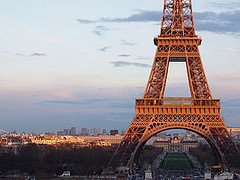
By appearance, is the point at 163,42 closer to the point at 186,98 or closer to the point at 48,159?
the point at 186,98

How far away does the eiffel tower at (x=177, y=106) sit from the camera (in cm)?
5516

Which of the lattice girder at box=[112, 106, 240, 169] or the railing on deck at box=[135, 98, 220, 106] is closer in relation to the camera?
the lattice girder at box=[112, 106, 240, 169]

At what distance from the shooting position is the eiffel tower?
2172 inches

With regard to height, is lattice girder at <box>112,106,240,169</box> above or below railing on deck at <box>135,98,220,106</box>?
below

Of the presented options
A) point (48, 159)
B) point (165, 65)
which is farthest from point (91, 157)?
point (165, 65)

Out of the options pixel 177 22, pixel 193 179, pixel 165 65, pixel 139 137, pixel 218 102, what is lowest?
pixel 193 179

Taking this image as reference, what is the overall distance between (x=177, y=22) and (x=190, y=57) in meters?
4.76

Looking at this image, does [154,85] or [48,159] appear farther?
[48,159]

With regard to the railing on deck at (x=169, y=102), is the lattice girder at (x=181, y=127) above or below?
below

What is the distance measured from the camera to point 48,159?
6625 centimetres

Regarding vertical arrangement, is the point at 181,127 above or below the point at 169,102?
below

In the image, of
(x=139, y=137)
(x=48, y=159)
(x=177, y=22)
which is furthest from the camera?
(x=48, y=159)

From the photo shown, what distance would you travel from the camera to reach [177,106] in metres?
56.3

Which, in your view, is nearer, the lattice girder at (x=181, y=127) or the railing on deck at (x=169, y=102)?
the lattice girder at (x=181, y=127)
